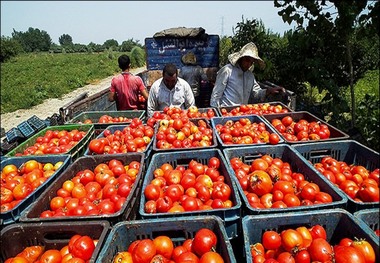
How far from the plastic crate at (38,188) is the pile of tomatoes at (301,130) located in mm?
2569

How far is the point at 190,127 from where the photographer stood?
3.92 m

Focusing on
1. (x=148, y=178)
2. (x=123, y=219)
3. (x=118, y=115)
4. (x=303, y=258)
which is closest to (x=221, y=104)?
(x=118, y=115)

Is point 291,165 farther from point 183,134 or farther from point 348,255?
point 348,255

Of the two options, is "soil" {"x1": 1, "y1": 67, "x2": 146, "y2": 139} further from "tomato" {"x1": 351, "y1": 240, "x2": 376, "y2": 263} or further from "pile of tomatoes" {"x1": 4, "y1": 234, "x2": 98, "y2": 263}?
"tomato" {"x1": 351, "y1": 240, "x2": 376, "y2": 263}

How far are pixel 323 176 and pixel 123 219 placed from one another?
1.71 m

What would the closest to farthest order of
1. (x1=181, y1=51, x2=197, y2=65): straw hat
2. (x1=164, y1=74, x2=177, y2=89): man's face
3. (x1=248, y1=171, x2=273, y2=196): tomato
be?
(x1=248, y1=171, x2=273, y2=196): tomato, (x1=164, y1=74, x2=177, y2=89): man's face, (x1=181, y1=51, x2=197, y2=65): straw hat

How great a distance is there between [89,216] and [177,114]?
2.33 meters

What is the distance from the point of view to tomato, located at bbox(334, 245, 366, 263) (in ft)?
5.22

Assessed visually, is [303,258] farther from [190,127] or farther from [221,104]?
[221,104]

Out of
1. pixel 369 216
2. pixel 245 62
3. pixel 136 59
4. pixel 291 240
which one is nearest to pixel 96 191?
pixel 291 240

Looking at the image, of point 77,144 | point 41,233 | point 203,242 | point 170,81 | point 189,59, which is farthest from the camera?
point 189,59

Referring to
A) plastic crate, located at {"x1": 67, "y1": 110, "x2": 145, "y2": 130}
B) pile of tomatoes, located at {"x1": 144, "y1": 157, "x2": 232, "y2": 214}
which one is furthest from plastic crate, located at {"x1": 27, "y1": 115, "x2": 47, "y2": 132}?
pile of tomatoes, located at {"x1": 144, "y1": 157, "x2": 232, "y2": 214}

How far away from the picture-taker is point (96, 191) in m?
2.79

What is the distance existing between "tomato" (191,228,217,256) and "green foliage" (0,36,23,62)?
2139 inches
